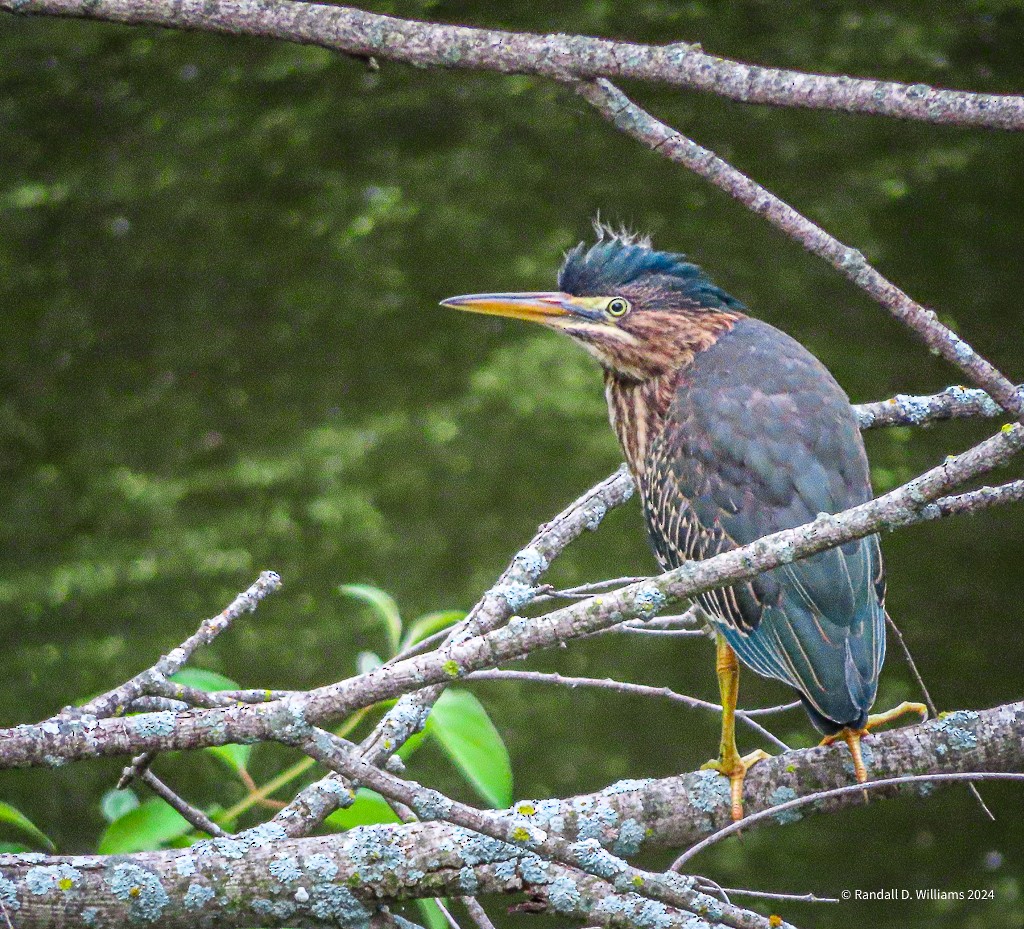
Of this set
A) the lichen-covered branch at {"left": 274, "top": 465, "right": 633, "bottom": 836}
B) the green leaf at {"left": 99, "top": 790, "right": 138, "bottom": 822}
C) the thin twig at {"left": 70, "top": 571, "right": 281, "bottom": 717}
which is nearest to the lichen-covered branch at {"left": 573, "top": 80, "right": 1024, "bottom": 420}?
the lichen-covered branch at {"left": 274, "top": 465, "right": 633, "bottom": 836}

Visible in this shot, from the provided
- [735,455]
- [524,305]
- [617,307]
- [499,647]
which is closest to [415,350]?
[617,307]

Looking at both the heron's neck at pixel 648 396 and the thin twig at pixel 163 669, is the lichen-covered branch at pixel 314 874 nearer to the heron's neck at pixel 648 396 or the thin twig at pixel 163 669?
the thin twig at pixel 163 669

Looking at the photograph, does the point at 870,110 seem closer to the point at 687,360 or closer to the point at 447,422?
the point at 687,360

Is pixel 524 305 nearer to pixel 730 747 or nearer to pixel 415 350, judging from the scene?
pixel 730 747

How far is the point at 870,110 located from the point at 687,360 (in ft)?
3.13

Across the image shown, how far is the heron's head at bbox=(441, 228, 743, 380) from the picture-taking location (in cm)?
225

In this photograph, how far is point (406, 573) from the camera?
364 cm

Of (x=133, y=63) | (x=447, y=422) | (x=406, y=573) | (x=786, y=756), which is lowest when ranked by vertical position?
(x=406, y=573)

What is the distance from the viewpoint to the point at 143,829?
5.19 feet

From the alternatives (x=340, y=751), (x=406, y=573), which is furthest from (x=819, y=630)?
(x=406, y=573)

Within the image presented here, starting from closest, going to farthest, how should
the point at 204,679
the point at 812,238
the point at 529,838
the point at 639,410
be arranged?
the point at 529,838 < the point at 812,238 < the point at 204,679 < the point at 639,410

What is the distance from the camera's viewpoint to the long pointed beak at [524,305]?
2021mm

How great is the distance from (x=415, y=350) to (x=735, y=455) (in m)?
2.26

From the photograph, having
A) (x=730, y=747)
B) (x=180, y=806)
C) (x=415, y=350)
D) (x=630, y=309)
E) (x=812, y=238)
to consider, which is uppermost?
(x=812, y=238)
